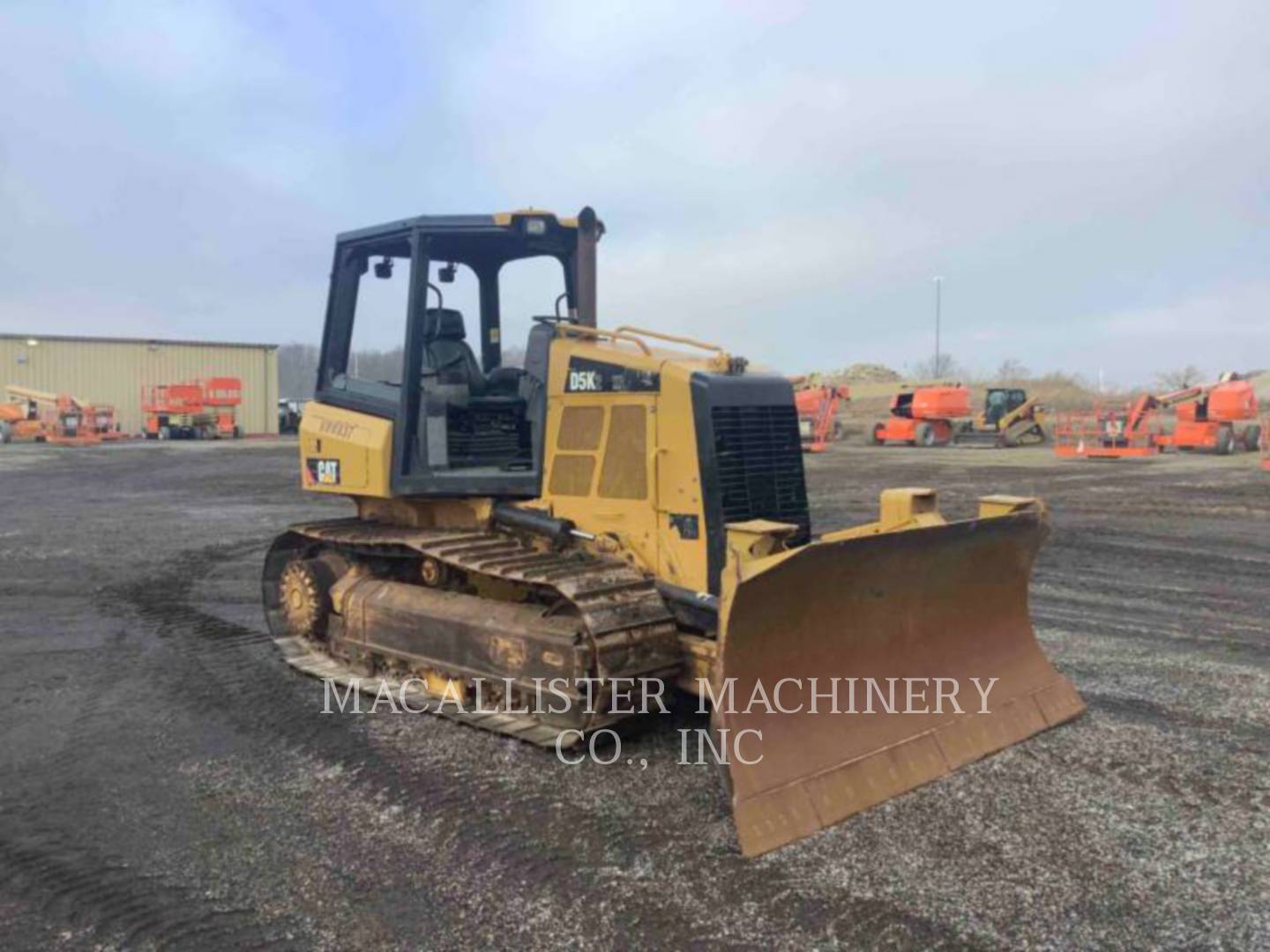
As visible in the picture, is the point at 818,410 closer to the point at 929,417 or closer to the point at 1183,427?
the point at 929,417

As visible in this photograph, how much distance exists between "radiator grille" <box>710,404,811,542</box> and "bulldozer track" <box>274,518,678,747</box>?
653 millimetres

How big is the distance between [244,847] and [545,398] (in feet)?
9.50

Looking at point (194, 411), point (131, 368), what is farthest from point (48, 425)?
point (131, 368)

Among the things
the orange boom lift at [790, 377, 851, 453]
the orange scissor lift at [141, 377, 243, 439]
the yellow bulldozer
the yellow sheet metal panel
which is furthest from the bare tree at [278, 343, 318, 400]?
the yellow bulldozer

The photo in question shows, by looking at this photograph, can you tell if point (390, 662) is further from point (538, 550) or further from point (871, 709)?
point (871, 709)

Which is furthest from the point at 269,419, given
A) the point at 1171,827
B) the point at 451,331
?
the point at 1171,827

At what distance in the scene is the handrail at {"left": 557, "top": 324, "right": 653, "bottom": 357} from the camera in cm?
571

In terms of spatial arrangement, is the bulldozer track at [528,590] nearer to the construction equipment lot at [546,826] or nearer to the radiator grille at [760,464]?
the construction equipment lot at [546,826]

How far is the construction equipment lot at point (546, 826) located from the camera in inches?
135

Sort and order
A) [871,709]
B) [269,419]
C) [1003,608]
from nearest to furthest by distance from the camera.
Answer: [871,709] → [1003,608] → [269,419]

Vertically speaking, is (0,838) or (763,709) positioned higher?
(763,709)

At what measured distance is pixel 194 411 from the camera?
43.9 meters

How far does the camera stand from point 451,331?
21.3ft

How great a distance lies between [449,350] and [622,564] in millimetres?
1998
